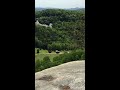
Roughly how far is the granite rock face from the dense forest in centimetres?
498

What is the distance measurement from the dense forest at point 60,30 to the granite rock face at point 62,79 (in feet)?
16.3

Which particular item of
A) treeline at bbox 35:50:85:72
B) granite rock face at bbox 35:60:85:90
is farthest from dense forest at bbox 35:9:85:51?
granite rock face at bbox 35:60:85:90

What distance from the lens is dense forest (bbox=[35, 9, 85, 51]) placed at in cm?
1374

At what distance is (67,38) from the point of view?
1430 centimetres

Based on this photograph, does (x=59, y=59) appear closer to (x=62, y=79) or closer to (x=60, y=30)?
(x=60, y=30)

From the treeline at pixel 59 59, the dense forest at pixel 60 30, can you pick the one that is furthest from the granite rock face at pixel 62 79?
the dense forest at pixel 60 30

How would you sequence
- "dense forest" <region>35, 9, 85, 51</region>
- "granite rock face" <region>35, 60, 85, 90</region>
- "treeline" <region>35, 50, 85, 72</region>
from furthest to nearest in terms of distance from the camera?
"dense forest" <region>35, 9, 85, 51</region>, "treeline" <region>35, 50, 85, 72</region>, "granite rock face" <region>35, 60, 85, 90</region>

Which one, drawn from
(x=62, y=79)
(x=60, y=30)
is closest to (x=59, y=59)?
(x=60, y=30)

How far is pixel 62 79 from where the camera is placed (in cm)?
750

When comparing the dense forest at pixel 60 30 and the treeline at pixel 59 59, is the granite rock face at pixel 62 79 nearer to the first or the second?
the treeline at pixel 59 59

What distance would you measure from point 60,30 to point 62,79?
755 centimetres

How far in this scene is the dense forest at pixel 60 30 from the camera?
1374 cm

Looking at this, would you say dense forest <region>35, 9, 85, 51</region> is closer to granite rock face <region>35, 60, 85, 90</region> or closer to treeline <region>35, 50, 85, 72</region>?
treeline <region>35, 50, 85, 72</region>
